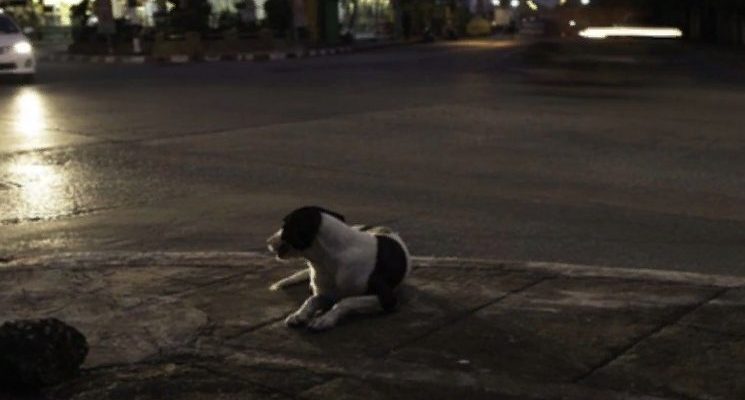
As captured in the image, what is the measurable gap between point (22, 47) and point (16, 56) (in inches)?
9.9

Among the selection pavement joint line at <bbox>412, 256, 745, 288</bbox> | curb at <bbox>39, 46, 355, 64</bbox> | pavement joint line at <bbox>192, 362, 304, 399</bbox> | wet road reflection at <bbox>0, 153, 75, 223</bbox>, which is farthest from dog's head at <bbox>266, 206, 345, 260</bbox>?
curb at <bbox>39, 46, 355, 64</bbox>

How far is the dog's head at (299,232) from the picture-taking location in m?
5.55

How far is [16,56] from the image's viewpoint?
2495 centimetres

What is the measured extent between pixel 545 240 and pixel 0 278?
3696 millimetres

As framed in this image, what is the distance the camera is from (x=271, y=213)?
353 inches

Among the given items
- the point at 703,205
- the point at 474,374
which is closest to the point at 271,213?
the point at 703,205

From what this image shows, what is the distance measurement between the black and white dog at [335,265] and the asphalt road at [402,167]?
6.25 feet

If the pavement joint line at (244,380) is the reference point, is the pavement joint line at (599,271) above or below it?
below

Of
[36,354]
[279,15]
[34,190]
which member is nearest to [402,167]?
[34,190]

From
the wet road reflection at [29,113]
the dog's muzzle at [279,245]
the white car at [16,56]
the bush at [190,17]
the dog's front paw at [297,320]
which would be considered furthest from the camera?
the bush at [190,17]

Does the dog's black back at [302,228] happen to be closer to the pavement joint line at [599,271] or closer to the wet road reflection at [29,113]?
the pavement joint line at [599,271]

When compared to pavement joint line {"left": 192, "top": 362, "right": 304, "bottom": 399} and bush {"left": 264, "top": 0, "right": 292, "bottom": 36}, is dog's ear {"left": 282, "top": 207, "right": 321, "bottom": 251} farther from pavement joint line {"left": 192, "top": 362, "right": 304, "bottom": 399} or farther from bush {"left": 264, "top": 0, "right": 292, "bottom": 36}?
bush {"left": 264, "top": 0, "right": 292, "bottom": 36}

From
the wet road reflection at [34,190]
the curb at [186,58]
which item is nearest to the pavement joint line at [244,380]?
the wet road reflection at [34,190]

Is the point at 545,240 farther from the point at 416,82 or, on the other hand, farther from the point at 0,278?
the point at 416,82
